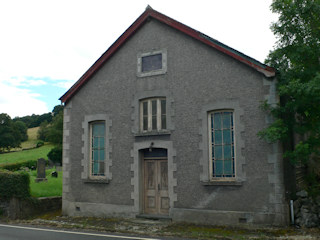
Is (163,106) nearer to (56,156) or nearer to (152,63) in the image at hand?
(152,63)

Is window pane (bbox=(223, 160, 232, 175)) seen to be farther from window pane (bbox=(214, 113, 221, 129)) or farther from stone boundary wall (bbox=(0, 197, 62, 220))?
stone boundary wall (bbox=(0, 197, 62, 220))

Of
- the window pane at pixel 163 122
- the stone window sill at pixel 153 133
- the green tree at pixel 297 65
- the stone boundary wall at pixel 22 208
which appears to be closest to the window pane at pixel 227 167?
the green tree at pixel 297 65

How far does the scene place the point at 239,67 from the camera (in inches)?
444

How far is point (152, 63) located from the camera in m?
13.1

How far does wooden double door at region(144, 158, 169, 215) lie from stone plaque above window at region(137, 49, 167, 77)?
343cm

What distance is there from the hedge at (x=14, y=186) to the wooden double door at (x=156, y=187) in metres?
5.11

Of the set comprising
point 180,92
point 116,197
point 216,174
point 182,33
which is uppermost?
point 182,33

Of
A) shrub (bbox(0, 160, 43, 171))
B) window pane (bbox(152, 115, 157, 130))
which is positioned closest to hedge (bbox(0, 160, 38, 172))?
shrub (bbox(0, 160, 43, 171))

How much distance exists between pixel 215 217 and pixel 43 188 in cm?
971

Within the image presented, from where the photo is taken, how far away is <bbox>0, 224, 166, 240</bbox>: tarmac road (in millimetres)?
9227

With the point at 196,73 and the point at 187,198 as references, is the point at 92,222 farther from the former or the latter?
the point at 196,73

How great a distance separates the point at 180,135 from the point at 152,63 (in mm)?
3188

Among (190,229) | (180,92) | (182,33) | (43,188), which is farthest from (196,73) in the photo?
(43,188)

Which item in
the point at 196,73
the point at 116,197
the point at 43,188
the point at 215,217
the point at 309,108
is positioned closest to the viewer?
the point at 309,108
